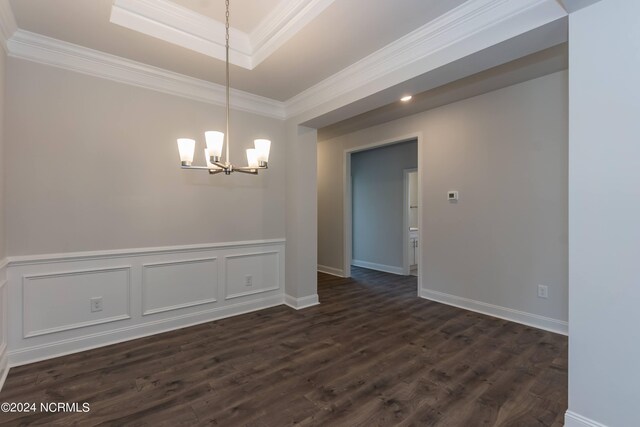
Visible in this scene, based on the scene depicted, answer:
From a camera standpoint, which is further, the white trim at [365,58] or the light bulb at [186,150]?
the light bulb at [186,150]

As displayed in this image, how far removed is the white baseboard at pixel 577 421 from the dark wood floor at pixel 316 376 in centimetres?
22

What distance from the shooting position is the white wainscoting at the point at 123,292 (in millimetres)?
2578

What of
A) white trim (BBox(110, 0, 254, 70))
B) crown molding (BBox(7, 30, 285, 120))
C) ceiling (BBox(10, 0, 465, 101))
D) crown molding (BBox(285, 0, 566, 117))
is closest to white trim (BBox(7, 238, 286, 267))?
crown molding (BBox(7, 30, 285, 120))

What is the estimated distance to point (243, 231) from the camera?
3875 millimetres

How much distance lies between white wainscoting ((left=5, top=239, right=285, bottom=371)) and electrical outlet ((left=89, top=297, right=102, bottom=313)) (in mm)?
29

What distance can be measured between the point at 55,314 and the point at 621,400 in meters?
4.14

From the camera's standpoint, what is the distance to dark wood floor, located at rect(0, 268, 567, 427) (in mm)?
1971

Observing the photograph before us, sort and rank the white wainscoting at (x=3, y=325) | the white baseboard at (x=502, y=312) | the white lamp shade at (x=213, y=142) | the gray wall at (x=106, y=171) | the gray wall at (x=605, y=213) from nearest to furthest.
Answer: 1. the gray wall at (x=605, y=213)
2. the white lamp shade at (x=213, y=142)
3. the white wainscoting at (x=3, y=325)
4. the gray wall at (x=106, y=171)
5. the white baseboard at (x=502, y=312)

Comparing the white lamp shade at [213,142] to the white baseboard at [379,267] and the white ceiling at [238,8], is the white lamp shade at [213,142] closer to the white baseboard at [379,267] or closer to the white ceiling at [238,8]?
the white ceiling at [238,8]

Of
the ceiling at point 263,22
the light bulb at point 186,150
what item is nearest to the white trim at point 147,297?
the light bulb at point 186,150

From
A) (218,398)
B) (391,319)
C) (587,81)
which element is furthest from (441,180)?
(218,398)

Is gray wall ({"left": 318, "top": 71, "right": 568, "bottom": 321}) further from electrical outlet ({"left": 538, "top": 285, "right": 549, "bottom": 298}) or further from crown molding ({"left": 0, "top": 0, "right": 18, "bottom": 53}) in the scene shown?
crown molding ({"left": 0, "top": 0, "right": 18, "bottom": 53})

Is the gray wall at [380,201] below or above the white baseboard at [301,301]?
above

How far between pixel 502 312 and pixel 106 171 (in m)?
4.72
